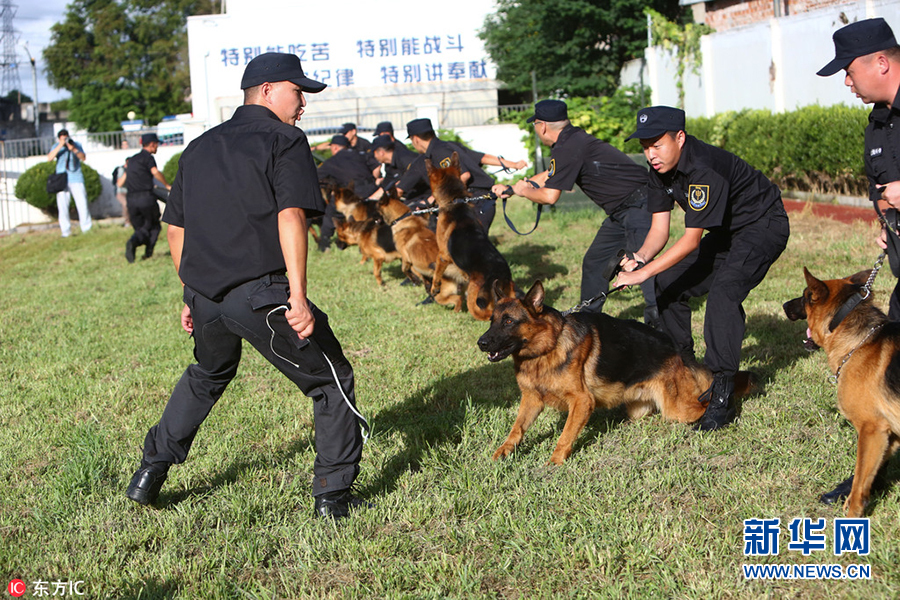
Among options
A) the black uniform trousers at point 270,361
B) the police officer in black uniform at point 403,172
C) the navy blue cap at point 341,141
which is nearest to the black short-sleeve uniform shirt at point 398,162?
the police officer in black uniform at point 403,172

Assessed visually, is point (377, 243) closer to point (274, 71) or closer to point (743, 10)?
point (274, 71)

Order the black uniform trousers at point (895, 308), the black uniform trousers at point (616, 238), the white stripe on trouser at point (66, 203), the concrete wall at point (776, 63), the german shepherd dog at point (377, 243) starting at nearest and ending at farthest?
1. the black uniform trousers at point (895, 308)
2. the black uniform trousers at point (616, 238)
3. the german shepherd dog at point (377, 243)
4. the concrete wall at point (776, 63)
5. the white stripe on trouser at point (66, 203)

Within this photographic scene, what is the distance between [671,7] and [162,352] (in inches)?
928

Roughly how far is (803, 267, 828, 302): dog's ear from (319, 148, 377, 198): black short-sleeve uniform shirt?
9463mm

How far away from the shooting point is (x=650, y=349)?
462cm

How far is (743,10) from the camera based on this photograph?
64.0 feet

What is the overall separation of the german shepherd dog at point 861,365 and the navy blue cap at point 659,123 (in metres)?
1.23

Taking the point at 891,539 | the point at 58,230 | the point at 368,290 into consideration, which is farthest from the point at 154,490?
the point at 58,230

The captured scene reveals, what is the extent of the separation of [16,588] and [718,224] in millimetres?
3928

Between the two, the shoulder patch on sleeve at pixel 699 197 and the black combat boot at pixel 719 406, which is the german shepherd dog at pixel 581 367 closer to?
the black combat boot at pixel 719 406

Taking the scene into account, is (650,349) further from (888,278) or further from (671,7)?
(671,7)

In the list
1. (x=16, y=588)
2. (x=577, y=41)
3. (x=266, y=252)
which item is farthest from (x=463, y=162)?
(x=577, y=41)

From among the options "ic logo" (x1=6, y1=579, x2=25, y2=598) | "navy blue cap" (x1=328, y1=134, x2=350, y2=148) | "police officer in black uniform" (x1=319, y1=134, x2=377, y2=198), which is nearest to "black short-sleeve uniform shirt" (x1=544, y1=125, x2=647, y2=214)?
"ic logo" (x1=6, y1=579, x2=25, y2=598)

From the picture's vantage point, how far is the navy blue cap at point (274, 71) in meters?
3.38
